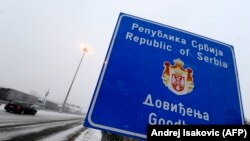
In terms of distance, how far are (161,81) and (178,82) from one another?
200 mm

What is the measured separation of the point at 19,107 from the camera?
2036 cm

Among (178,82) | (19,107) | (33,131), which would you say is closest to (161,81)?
(178,82)

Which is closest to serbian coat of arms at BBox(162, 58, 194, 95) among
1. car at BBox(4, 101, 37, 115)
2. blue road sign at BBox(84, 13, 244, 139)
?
blue road sign at BBox(84, 13, 244, 139)

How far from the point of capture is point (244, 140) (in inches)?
60.2

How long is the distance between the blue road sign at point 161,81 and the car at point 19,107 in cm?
2094

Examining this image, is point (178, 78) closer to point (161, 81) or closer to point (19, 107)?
point (161, 81)

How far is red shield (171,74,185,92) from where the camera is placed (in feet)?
7.10

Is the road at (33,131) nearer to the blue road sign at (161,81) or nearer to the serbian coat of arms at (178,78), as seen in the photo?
the blue road sign at (161,81)

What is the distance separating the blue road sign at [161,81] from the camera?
1.90 metres

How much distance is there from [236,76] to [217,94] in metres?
0.47

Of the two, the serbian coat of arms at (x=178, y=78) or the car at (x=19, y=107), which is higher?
the car at (x=19, y=107)

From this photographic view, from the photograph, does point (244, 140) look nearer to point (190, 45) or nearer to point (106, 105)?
point (106, 105)

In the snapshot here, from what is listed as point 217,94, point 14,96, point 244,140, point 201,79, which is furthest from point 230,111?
point 14,96

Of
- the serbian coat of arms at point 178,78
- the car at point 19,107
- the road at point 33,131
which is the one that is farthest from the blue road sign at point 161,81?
the car at point 19,107
